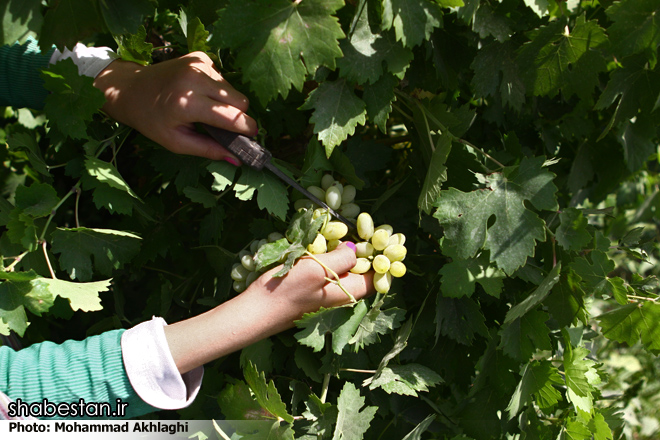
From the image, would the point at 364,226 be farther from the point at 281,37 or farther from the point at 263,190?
the point at 281,37

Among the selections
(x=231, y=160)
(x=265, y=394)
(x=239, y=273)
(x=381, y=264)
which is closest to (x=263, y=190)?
(x=231, y=160)

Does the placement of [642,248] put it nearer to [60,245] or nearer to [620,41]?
[620,41]

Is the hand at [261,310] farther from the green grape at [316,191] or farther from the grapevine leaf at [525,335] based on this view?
the grapevine leaf at [525,335]

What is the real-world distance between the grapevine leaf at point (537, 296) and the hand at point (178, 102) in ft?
2.19

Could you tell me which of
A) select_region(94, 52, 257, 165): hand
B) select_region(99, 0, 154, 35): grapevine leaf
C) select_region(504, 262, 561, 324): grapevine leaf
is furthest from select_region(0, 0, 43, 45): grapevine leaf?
select_region(504, 262, 561, 324): grapevine leaf

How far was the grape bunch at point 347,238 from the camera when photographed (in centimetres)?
108

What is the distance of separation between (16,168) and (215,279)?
104 centimetres

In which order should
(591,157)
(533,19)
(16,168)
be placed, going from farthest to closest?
1. (16,168)
2. (591,157)
3. (533,19)

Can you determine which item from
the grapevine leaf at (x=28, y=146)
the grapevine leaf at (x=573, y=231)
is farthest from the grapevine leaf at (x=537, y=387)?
the grapevine leaf at (x=28, y=146)

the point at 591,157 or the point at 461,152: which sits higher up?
the point at 461,152

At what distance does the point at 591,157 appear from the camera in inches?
60.2

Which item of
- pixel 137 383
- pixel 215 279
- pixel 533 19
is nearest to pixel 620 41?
pixel 533 19

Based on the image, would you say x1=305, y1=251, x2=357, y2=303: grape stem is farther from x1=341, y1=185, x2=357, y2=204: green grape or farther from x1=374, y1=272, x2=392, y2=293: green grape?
x1=341, y1=185, x2=357, y2=204: green grape

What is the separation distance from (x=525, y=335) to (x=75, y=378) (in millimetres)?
977
